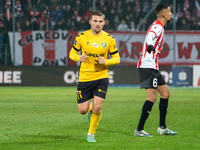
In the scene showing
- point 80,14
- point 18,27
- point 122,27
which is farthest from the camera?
point 80,14

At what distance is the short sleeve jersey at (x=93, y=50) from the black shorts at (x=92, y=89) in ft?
0.20

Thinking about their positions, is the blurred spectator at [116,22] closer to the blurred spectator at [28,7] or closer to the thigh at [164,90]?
the blurred spectator at [28,7]

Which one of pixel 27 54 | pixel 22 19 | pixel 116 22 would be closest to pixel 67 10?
pixel 22 19

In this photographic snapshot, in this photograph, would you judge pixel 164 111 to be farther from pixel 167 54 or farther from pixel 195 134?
pixel 167 54

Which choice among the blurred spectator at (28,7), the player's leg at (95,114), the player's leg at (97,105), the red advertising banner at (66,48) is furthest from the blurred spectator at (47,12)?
the player's leg at (95,114)

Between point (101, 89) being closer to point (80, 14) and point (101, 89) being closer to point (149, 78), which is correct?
point (149, 78)

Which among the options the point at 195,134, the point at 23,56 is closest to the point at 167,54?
the point at 23,56

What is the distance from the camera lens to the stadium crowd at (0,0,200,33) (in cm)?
2145

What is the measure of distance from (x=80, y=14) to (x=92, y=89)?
641 inches

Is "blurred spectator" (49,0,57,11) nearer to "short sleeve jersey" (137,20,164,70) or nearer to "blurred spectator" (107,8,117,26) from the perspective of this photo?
"blurred spectator" (107,8,117,26)

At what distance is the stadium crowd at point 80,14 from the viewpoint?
21.5 m

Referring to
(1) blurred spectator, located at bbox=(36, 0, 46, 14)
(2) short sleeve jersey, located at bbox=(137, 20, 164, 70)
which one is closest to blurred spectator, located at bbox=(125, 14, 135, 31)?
(1) blurred spectator, located at bbox=(36, 0, 46, 14)

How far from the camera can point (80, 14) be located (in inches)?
877

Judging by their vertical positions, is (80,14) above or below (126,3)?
below
